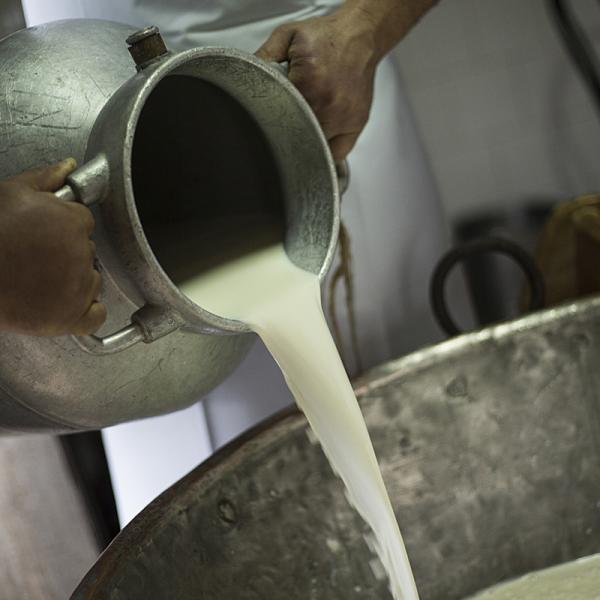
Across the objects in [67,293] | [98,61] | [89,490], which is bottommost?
[89,490]

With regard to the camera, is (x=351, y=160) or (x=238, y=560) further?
(x=351, y=160)

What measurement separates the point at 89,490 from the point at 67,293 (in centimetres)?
79

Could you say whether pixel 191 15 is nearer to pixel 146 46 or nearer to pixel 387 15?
pixel 387 15

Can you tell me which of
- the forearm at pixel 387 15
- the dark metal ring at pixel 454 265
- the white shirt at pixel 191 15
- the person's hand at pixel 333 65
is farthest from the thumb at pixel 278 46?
the dark metal ring at pixel 454 265

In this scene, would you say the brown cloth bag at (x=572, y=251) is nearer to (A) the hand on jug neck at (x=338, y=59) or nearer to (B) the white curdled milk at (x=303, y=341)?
(A) the hand on jug neck at (x=338, y=59)

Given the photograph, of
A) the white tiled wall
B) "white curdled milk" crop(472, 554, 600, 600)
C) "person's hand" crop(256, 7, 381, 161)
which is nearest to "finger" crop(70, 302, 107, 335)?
"person's hand" crop(256, 7, 381, 161)

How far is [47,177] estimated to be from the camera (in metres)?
0.54

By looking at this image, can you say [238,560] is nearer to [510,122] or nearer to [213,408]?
[213,408]

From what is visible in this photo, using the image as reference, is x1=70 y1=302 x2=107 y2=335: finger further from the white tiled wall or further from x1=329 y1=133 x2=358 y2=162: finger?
the white tiled wall

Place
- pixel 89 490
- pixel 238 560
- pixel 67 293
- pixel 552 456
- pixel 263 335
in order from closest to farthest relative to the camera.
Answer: pixel 67 293
pixel 263 335
pixel 238 560
pixel 552 456
pixel 89 490

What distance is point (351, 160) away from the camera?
103 centimetres

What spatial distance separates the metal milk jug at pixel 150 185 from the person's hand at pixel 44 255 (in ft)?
0.05

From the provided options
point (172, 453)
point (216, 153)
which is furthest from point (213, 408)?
point (216, 153)

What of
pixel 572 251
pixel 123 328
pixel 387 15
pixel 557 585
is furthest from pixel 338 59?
pixel 572 251
